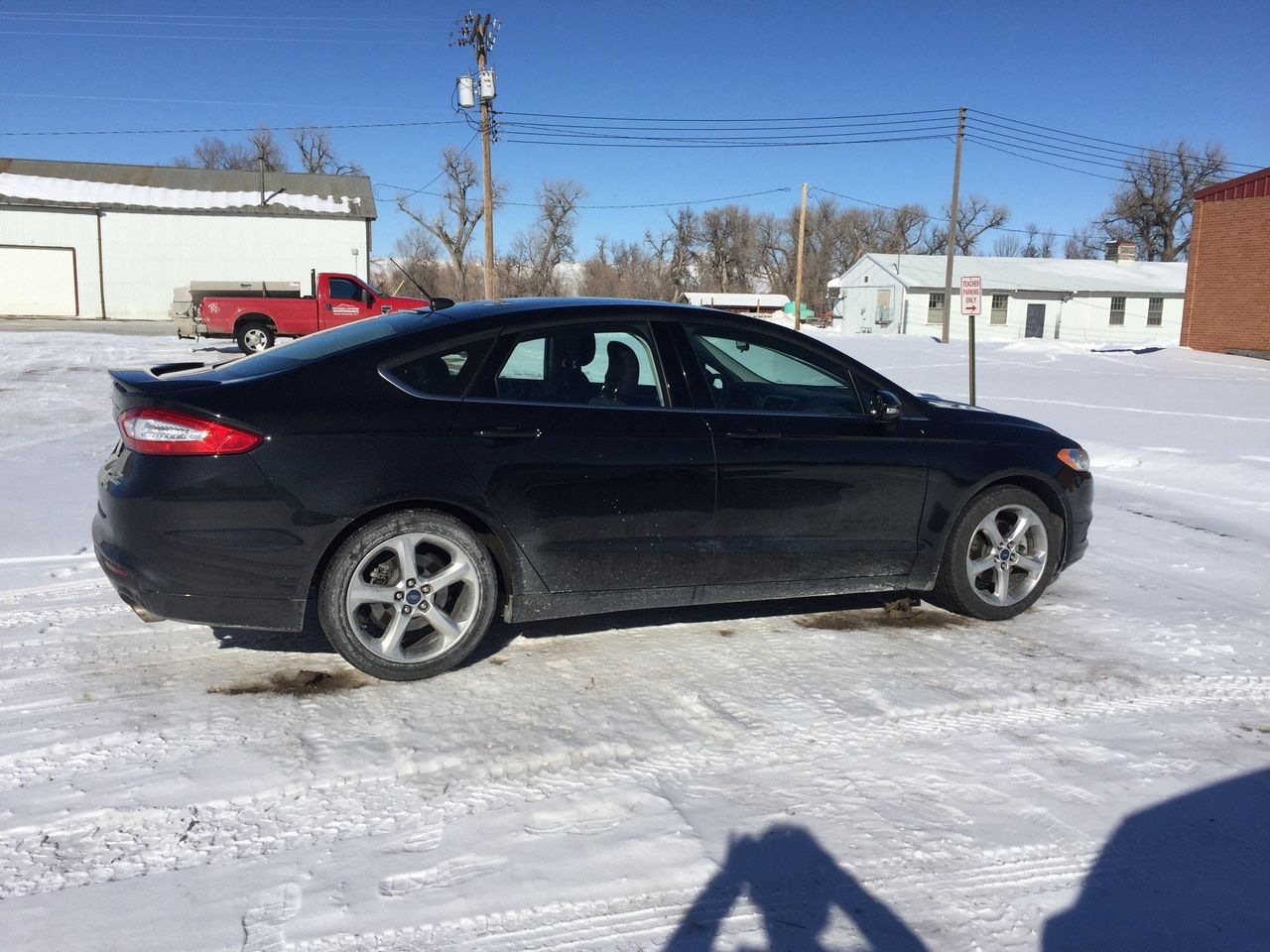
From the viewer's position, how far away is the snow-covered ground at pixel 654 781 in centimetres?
256

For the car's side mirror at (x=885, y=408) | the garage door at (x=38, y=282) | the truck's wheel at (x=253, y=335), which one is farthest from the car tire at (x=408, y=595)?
the garage door at (x=38, y=282)

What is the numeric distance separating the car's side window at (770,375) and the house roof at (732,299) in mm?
67125

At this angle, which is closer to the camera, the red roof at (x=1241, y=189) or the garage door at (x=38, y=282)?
the red roof at (x=1241, y=189)

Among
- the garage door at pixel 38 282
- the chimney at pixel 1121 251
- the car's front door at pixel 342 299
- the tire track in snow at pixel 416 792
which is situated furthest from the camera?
the chimney at pixel 1121 251

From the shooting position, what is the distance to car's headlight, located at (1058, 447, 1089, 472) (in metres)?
5.15

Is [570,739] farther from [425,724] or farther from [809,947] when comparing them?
[809,947]

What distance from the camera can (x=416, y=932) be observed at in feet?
8.11

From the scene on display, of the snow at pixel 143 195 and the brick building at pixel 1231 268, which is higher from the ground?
the snow at pixel 143 195

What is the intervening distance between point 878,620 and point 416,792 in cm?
276

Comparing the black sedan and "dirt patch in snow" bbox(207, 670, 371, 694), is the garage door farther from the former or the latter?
"dirt patch in snow" bbox(207, 670, 371, 694)

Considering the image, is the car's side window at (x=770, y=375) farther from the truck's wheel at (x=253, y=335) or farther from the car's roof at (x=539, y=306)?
the truck's wheel at (x=253, y=335)

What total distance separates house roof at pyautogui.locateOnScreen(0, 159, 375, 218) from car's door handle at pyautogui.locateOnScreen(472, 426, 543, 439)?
43.6m

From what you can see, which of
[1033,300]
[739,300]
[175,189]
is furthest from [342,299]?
[739,300]

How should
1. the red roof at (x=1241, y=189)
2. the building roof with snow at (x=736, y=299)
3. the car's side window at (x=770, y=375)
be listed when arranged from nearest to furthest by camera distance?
the car's side window at (x=770, y=375)
the red roof at (x=1241, y=189)
the building roof with snow at (x=736, y=299)
